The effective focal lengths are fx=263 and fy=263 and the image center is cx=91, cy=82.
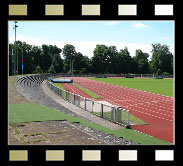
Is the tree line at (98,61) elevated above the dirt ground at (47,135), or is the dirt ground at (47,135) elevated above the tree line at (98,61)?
the tree line at (98,61)

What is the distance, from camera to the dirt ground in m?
8.77

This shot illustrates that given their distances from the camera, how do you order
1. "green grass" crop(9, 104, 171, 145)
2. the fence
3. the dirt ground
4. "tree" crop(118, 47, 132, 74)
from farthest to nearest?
"tree" crop(118, 47, 132, 74), the fence, "green grass" crop(9, 104, 171, 145), the dirt ground

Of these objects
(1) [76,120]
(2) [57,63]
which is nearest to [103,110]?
(1) [76,120]

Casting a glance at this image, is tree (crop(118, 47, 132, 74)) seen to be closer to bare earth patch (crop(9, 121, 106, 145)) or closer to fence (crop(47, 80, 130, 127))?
fence (crop(47, 80, 130, 127))

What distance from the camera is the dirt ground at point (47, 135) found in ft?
28.8

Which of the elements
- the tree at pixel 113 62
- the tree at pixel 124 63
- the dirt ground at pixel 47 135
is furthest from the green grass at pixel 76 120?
the tree at pixel 124 63

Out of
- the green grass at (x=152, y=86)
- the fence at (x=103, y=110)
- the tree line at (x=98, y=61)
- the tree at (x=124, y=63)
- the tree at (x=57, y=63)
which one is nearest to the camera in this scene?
the fence at (x=103, y=110)

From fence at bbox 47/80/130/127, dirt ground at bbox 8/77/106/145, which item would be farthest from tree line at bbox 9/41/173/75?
dirt ground at bbox 8/77/106/145

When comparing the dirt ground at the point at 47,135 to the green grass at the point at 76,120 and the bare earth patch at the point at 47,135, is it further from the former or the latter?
the green grass at the point at 76,120

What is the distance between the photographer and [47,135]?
9586 mm
